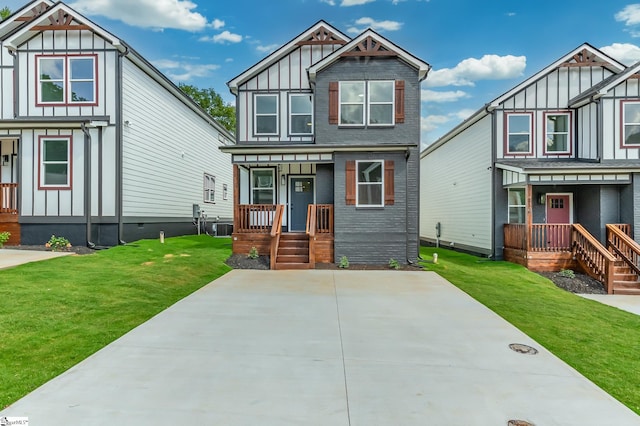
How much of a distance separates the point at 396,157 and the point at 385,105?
2366 millimetres

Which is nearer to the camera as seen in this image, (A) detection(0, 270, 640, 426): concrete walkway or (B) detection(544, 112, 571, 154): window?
(A) detection(0, 270, 640, 426): concrete walkway

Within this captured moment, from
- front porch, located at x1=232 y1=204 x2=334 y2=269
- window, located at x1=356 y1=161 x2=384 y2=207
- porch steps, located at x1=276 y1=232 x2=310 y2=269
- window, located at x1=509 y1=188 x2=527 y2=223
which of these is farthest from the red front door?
porch steps, located at x1=276 y1=232 x2=310 y2=269

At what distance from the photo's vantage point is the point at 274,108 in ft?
48.0

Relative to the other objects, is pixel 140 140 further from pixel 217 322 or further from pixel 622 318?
pixel 622 318

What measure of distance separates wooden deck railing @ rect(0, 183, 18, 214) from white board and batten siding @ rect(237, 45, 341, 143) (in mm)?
8319

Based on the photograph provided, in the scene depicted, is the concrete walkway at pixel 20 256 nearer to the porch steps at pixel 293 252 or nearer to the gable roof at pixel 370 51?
the porch steps at pixel 293 252

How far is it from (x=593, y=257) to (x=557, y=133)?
548 centimetres

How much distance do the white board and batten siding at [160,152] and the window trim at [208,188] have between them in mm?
268

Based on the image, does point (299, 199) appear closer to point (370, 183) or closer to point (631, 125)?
point (370, 183)

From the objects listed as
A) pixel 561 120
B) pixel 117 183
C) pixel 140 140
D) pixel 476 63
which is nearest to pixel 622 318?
pixel 561 120

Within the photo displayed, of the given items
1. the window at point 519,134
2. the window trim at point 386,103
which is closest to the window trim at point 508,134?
the window at point 519,134


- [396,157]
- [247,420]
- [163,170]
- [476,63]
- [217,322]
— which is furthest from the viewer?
[476,63]

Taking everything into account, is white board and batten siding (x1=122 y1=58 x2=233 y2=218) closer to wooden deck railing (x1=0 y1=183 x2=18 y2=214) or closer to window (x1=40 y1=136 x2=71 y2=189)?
window (x1=40 y1=136 x2=71 y2=189)

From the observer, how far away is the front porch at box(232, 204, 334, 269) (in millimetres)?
11750
